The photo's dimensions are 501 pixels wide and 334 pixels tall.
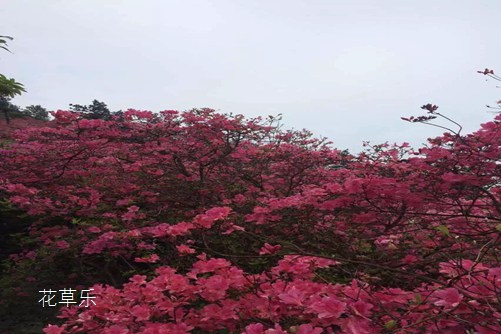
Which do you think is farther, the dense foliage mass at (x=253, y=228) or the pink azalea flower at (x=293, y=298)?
the dense foliage mass at (x=253, y=228)

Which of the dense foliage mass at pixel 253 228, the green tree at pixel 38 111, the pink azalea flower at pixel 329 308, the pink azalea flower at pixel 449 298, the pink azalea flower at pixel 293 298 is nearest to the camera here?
the pink azalea flower at pixel 449 298

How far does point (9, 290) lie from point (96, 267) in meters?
1.22

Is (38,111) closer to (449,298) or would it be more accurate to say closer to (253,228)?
(253,228)

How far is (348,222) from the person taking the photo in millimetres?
4164

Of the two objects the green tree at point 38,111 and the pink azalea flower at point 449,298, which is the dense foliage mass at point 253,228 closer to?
the pink azalea flower at point 449,298

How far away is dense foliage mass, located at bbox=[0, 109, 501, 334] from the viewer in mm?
1930

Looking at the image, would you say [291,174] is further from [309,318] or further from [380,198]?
[309,318]

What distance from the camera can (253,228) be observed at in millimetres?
4539

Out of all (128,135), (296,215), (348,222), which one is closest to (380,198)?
(348,222)

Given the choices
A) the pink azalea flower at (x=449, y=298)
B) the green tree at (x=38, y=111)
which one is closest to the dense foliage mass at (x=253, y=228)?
the pink azalea flower at (x=449, y=298)

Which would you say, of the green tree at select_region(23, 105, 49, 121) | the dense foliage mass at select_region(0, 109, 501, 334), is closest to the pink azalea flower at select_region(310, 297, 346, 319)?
the dense foliage mass at select_region(0, 109, 501, 334)

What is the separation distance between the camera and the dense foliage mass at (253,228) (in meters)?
1.93

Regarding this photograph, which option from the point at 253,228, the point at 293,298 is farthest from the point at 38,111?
the point at 293,298

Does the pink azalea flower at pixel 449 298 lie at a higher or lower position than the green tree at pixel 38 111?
lower
